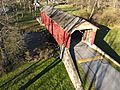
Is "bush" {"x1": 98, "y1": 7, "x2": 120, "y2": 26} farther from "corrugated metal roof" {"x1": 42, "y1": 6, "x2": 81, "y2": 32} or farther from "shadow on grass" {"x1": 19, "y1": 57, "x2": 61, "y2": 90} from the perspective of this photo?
"shadow on grass" {"x1": 19, "y1": 57, "x2": 61, "y2": 90}

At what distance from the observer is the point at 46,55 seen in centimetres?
2439

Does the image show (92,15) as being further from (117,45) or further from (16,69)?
(16,69)

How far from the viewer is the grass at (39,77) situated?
61.3 ft

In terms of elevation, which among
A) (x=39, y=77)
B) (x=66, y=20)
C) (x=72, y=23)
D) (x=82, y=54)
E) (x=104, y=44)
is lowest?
(x=104, y=44)

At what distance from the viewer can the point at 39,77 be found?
2012 cm

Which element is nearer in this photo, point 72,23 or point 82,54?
point 82,54

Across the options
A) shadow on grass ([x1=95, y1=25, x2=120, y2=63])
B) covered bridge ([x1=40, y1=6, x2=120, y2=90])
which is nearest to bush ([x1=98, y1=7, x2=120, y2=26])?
shadow on grass ([x1=95, y1=25, x2=120, y2=63])

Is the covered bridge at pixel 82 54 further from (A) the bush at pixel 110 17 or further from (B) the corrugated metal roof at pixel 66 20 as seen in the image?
(A) the bush at pixel 110 17

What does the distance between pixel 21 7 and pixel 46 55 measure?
3902cm

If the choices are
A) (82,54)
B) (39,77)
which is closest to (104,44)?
(82,54)

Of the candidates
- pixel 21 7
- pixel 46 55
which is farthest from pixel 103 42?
pixel 21 7

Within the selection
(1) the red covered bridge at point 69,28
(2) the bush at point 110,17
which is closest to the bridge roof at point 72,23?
(1) the red covered bridge at point 69,28

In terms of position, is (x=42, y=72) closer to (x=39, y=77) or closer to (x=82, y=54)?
(x=39, y=77)

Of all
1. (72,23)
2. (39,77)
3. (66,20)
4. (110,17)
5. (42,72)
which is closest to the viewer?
(39,77)
